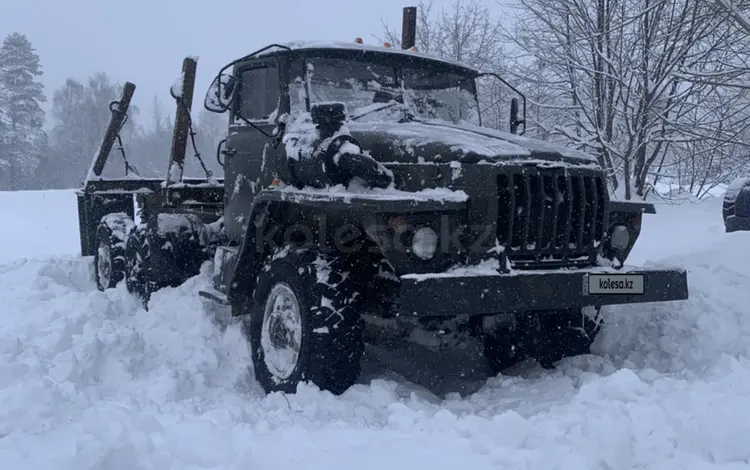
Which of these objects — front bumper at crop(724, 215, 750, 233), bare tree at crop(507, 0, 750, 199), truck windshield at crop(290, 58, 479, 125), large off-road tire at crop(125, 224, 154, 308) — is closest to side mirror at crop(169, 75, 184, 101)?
large off-road tire at crop(125, 224, 154, 308)

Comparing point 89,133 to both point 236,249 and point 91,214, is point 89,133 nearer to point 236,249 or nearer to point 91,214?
point 91,214

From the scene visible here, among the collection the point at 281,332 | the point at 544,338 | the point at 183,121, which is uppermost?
the point at 183,121

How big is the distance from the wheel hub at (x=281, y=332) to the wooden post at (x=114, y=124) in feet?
19.0

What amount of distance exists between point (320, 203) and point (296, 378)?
111 centimetres

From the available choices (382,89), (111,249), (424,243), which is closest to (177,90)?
(111,249)

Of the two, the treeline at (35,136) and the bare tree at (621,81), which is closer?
the bare tree at (621,81)

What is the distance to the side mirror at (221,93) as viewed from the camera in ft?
18.3

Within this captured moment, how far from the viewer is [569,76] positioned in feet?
53.3

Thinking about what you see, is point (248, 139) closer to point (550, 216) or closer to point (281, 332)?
point (281, 332)

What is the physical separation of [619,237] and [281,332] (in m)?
2.44

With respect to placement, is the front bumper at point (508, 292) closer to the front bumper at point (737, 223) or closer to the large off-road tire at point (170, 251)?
the large off-road tire at point (170, 251)

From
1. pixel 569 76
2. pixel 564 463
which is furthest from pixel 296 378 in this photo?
pixel 569 76

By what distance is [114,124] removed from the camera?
9602 mm

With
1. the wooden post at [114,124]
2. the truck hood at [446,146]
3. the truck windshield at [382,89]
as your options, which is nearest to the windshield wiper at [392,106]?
the truck windshield at [382,89]
